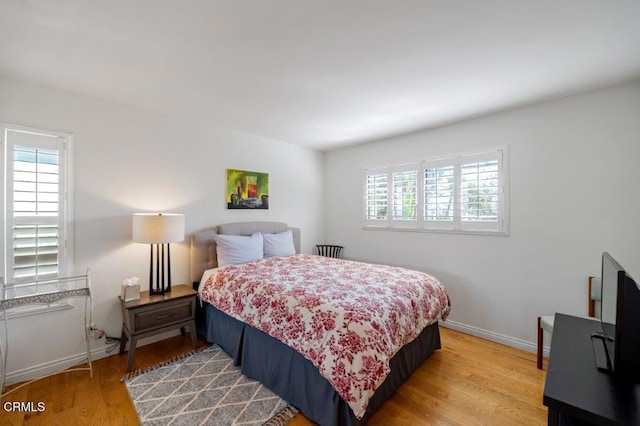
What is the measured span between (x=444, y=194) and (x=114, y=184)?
364cm

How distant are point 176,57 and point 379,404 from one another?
9.36 feet

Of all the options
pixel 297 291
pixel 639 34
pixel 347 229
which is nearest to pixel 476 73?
pixel 639 34

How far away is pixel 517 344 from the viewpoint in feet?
9.20

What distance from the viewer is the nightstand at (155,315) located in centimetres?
240

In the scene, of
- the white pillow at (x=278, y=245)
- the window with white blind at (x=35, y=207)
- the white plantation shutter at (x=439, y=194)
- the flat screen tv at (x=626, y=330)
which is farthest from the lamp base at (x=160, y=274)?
the flat screen tv at (x=626, y=330)

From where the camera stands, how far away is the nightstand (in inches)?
94.4

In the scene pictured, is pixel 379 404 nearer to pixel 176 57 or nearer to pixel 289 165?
pixel 176 57

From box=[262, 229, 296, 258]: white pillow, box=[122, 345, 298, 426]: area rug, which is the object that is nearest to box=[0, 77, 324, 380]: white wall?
box=[262, 229, 296, 258]: white pillow

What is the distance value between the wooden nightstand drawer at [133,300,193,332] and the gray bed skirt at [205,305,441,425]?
0.29 metres

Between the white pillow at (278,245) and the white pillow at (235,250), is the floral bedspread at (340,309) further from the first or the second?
the white pillow at (278,245)

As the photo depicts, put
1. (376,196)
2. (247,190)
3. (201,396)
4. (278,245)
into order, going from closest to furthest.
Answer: (201,396), (278,245), (247,190), (376,196)

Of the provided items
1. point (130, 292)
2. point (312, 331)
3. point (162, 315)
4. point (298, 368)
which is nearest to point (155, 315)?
point (162, 315)

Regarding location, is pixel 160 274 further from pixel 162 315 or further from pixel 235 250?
pixel 235 250

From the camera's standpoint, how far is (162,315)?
8.44ft
